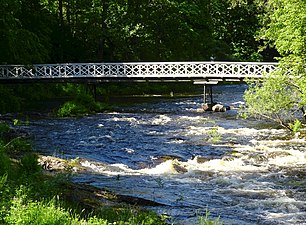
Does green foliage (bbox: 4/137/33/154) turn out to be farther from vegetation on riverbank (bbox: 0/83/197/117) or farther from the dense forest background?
the dense forest background

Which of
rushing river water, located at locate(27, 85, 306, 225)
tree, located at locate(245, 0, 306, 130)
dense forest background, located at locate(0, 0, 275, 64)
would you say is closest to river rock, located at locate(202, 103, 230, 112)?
rushing river water, located at locate(27, 85, 306, 225)

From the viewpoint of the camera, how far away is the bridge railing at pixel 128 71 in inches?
1126

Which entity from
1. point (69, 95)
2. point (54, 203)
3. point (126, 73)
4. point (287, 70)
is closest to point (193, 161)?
point (287, 70)

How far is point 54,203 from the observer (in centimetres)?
742

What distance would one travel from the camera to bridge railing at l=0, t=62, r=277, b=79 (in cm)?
2859

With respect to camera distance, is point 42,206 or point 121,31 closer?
point 42,206

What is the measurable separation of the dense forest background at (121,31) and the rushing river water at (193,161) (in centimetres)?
1024

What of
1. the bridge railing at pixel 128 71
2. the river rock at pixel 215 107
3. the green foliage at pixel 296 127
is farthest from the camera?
the bridge railing at pixel 128 71

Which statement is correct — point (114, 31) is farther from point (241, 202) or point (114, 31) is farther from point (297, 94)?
point (241, 202)

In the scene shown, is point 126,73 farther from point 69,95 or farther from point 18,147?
point 18,147

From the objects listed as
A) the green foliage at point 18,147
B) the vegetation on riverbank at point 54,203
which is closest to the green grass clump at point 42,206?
the vegetation on riverbank at point 54,203

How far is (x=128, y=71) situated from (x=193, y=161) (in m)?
17.5

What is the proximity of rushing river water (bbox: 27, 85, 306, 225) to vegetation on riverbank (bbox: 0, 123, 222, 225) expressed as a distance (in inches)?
42.3

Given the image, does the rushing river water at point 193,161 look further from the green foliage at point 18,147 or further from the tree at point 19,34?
the tree at point 19,34
